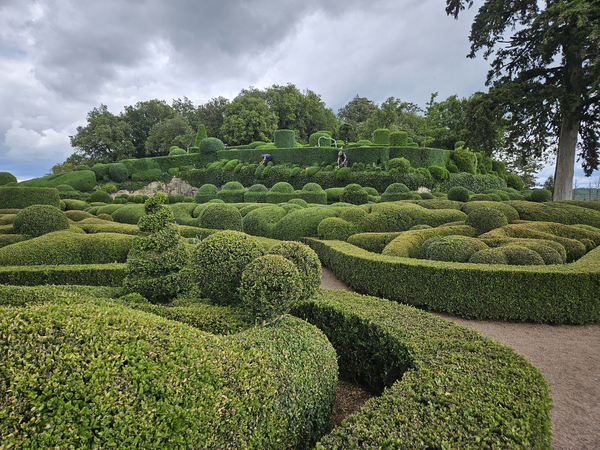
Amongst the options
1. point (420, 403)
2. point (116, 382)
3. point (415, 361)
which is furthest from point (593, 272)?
point (116, 382)

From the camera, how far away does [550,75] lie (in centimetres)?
1541

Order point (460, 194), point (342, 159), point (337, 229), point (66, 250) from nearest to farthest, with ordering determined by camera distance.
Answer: point (66, 250)
point (337, 229)
point (460, 194)
point (342, 159)

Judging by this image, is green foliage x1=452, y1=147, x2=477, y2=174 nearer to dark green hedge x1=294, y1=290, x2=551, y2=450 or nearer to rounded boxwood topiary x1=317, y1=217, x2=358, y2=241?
rounded boxwood topiary x1=317, y1=217, x2=358, y2=241

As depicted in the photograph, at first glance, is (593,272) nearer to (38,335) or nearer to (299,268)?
(299,268)

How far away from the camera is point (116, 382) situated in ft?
5.57

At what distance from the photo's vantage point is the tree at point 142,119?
169 feet

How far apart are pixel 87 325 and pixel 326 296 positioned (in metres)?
3.09

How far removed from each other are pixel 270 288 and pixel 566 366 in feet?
13.3

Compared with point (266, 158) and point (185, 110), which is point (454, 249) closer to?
point (266, 158)

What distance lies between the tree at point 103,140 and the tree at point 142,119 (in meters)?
3.69

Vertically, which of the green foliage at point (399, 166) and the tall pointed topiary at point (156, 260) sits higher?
the green foliage at point (399, 166)

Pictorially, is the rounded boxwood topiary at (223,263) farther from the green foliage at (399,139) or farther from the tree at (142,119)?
the tree at (142,119)

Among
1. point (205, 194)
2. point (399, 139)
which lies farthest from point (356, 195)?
point (399, 139)

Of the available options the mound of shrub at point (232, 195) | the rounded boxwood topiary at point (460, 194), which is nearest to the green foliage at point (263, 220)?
the rounded boxwood topiary at point (460, 194)
